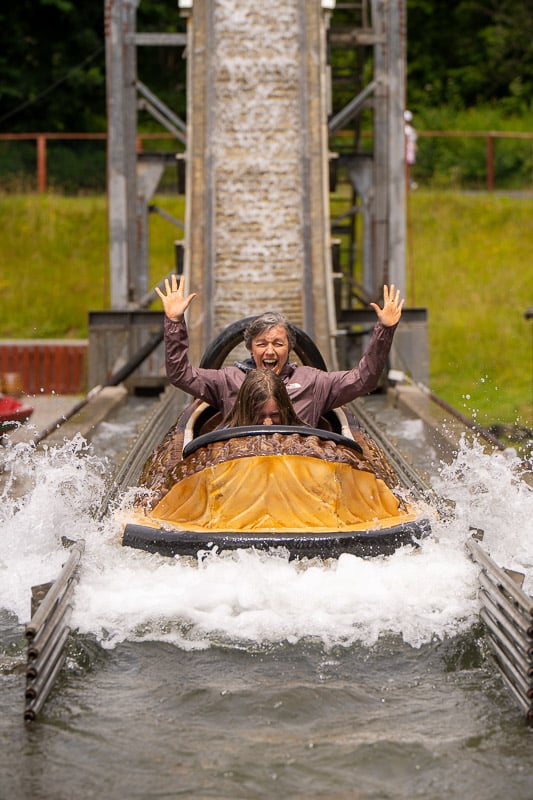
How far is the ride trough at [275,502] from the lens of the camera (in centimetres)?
577

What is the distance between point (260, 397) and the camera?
20.7ft

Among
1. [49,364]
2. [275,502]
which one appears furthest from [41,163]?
[275,502]

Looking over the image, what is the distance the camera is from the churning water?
4227 millimetres

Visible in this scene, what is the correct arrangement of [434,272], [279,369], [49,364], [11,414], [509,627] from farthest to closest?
[434,272] < [49,364] < [11,414] < [279,369] < [509,627]

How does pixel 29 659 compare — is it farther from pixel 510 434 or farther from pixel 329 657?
pixel 510 434

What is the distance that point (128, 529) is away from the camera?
19.6 feet

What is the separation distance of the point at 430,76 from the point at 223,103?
698 inches

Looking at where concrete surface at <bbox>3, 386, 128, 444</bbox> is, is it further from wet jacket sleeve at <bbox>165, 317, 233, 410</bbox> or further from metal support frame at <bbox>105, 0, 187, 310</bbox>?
wet jacket sleeve at <bbox>165, 317, 233, 410</bbox>

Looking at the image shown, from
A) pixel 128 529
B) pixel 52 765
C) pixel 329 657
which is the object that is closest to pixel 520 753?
pixel 329 657

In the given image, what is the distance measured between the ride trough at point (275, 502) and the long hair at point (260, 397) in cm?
21

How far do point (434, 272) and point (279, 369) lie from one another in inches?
532

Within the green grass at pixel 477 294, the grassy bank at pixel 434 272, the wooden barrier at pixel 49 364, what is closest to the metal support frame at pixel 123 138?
the wooden barrier at pixel 49 364

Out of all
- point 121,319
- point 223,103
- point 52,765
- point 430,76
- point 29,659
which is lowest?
point 52,765

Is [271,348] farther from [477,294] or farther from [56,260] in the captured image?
[56,260]
